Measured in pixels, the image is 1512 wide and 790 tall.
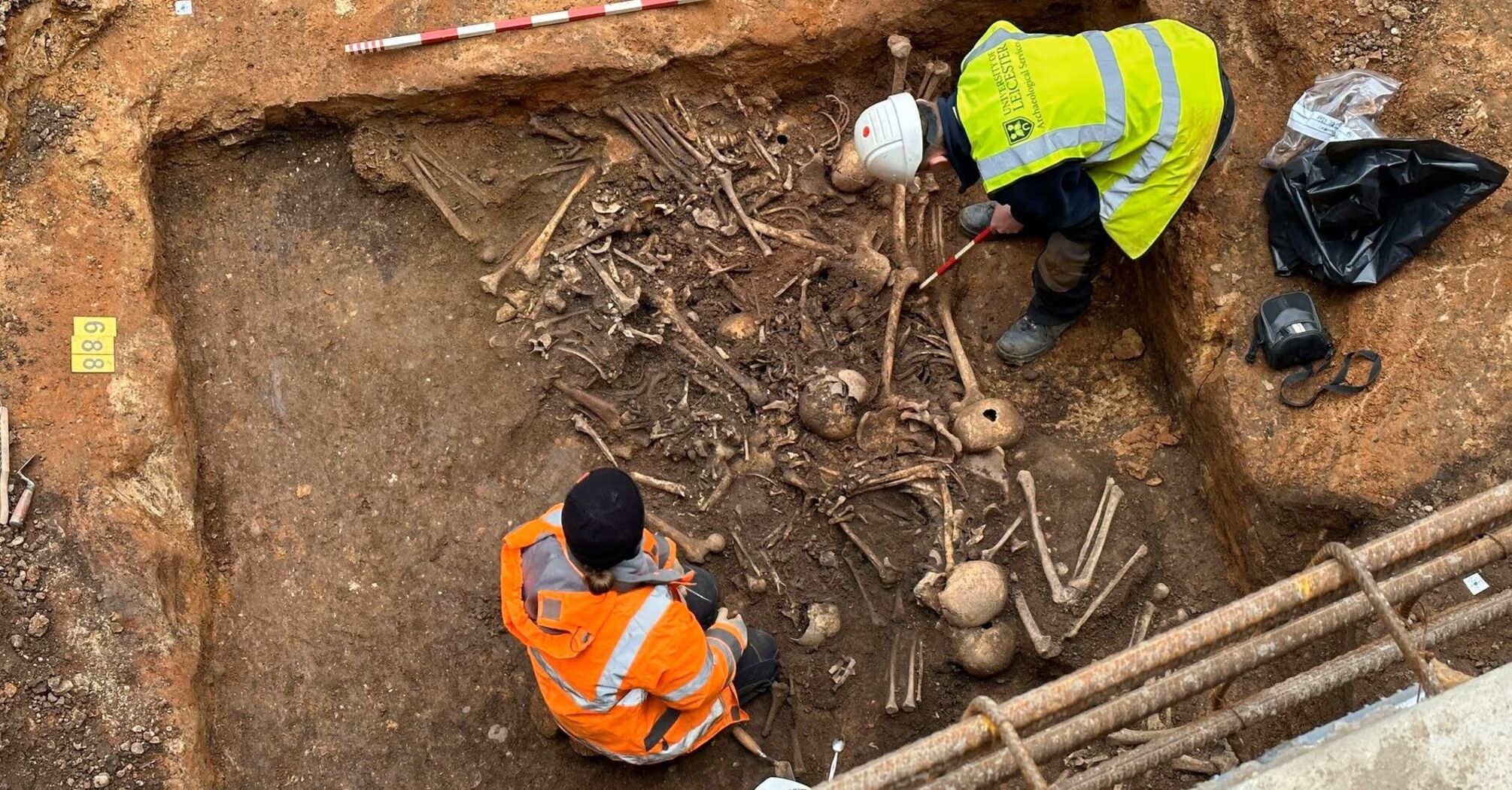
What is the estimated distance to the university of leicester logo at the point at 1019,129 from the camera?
377 centimetres

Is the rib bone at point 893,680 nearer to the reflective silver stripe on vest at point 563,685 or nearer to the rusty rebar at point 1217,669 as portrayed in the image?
the reflective silver stripe on vest at point 563,685

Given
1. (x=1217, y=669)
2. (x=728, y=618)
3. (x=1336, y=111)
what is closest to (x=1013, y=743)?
(x=1217, y=669)

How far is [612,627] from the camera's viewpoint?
10.9ft

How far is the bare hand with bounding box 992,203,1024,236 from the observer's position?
5.03m

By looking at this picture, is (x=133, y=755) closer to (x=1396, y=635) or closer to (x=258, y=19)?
(x=258, y=19)

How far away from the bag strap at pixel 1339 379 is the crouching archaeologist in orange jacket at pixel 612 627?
8.27ft

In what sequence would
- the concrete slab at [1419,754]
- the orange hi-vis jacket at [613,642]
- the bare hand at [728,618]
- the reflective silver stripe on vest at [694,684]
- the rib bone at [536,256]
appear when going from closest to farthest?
the concrete slab at [1419,754] → the orange hi-vis jacket at [613,642] → the reflective silver stripe on vest at [694,684] → the bare hand at [728,618] → the rib bone at [536,256]

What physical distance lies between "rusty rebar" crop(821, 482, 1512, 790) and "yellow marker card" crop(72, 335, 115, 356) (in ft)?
12.4

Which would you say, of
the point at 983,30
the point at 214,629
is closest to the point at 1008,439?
the point at 983,30

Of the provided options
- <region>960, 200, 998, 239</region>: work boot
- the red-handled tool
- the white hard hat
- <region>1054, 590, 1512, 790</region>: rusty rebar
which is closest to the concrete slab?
<region>1054, 590, 1512, 790</region>: rusty rebar

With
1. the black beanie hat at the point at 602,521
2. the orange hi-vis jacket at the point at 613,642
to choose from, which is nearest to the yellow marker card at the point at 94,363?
the orange hi-vis jacket at the point at 613,642

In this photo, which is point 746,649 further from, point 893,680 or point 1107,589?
point 1107,589

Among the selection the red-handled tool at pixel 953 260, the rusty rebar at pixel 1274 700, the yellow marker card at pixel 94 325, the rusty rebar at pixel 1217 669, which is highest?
the yellow marker card at pixel 94 325

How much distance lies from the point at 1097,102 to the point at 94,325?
4249 millimetres
